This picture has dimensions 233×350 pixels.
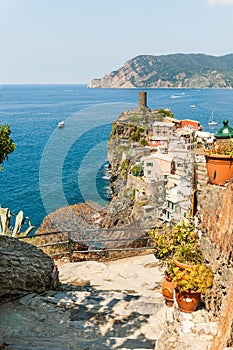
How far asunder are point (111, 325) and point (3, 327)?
146cm

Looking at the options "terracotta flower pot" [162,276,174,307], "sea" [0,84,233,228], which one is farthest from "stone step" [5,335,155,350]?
"sea" [0,84,233,228]

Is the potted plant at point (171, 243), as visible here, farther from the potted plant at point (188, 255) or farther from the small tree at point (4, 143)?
the small tree at point (4, 143)

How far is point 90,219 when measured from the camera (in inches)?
964

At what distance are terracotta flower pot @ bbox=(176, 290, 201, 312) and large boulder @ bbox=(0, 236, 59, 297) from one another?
276 cm

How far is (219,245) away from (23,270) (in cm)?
355

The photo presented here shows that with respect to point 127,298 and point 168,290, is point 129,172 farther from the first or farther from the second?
point 168,290

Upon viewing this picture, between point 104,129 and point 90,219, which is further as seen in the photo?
point 104,129

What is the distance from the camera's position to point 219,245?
372 cm

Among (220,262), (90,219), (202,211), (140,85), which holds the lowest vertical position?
(90,219)

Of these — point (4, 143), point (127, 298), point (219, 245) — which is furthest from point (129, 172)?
point (219, 245)

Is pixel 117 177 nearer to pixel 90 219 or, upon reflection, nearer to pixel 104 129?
pixel 90 219

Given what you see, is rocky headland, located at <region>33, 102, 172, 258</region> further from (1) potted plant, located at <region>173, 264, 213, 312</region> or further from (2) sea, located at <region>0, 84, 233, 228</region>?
(1) potted plant, located at <region>173, 264, 213, 312</region>

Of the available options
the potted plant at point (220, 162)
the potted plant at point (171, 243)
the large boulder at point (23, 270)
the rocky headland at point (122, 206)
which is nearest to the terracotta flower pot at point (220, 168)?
the potted plant at point (220, 162)

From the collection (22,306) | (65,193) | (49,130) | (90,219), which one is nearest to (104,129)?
(49,130)
